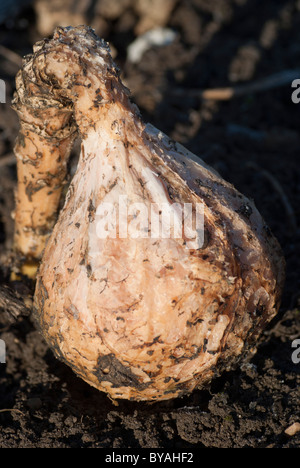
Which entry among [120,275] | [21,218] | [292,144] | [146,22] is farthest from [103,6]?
[120,275]

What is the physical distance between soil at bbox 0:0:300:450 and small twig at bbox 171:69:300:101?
0.04 metres

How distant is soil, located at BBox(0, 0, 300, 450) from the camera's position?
2.20 m

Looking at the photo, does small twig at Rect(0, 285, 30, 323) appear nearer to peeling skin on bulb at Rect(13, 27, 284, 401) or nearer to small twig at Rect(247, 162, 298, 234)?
peeling skin on bulb at Rect(13, 27, 284, 401)

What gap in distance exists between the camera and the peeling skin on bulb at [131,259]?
194 centimetres

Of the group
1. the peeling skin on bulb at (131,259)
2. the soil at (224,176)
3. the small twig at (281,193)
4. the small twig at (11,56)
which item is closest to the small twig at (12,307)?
the soil at (224,176)

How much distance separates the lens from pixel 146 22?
202 inches

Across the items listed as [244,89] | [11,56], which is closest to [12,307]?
[244,89]

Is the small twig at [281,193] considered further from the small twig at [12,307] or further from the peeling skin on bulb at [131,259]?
the small twig at [12,307]

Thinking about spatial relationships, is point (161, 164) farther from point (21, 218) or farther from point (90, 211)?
point (21, 218)

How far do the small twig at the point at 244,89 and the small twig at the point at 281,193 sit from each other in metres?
1.11

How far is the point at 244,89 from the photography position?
14.7 ft

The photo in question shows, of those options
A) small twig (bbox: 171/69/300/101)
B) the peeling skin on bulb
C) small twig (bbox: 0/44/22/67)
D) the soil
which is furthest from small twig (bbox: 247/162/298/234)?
small twig (bbox: 0/44/22/67)

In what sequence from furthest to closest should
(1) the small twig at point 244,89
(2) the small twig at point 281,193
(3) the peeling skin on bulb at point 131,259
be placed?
(1) the small twig at point 244,89, (2) the small twig at point 281,193, (3) the peeling skin on bulb at point 131,259
